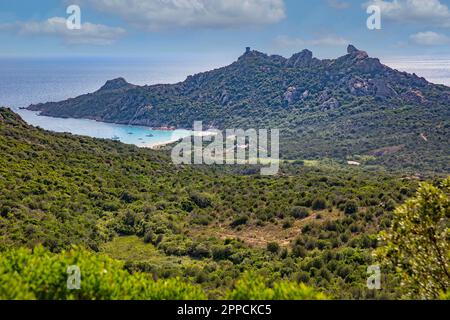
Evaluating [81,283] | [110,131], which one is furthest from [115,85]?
[81,283]

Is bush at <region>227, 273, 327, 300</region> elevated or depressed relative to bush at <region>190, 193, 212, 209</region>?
elevated

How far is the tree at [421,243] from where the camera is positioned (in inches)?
418

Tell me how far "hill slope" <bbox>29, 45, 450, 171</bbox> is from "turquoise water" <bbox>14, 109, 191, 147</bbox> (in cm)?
1025

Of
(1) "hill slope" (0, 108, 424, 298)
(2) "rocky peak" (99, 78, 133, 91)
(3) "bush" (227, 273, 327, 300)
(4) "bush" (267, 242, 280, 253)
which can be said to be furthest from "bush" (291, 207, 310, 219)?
(2) "rocky peak" (99, 78, 133, 91)

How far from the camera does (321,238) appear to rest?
24.4 m

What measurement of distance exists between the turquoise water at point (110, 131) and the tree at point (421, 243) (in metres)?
95.6

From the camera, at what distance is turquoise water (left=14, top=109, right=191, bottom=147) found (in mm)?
111819

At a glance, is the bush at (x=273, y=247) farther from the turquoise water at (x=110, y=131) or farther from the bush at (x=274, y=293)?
the turquoise water at (x=110, y=131)

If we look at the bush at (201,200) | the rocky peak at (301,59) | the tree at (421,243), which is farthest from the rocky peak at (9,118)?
the rocky peak at (301,59)

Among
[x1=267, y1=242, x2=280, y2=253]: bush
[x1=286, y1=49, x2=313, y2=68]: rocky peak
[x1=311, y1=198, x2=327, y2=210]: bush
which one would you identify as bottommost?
[x1=267, y1=242, x2=280, y2=253]: bush

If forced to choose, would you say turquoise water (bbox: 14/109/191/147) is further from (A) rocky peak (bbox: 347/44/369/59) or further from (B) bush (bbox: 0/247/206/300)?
(B) bush (bbox: 0/247/206/300)

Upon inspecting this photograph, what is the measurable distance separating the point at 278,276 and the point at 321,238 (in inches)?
242

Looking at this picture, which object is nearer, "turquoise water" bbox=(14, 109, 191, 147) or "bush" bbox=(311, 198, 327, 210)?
"bush" bbox=(311, 198, 327, 210)
